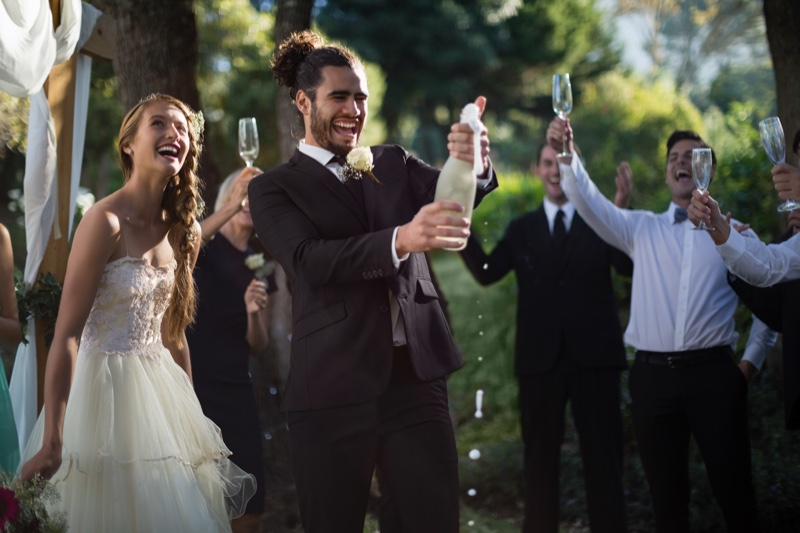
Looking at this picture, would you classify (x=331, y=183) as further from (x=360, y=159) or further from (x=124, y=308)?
(x=124, y=308)

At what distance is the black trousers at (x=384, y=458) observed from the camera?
3137 mm

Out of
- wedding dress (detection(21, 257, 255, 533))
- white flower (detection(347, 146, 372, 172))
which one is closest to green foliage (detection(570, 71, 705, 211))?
wedding dress (detection(21, 257, 255, 533))

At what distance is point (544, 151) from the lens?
230 inches

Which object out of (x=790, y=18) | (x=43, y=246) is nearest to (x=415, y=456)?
(x=43, y=246)

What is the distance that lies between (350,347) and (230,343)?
74.7 inches

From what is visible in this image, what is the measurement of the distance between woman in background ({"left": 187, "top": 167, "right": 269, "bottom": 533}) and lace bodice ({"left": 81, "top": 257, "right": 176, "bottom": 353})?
1.21m

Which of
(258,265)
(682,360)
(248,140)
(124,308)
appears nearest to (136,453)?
(124,308)

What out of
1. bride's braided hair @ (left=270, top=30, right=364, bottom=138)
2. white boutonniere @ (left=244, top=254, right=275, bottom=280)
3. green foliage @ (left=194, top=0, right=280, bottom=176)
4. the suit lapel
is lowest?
the suit lapel

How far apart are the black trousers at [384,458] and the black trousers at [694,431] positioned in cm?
190

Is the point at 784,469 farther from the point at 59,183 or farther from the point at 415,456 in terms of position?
the point at 59,183

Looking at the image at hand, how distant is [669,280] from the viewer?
16.2ft

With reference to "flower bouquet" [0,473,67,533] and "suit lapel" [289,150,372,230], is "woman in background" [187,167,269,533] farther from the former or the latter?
"flower bouquet" [0,473,67,533]

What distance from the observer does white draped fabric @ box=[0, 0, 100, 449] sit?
4148 mm

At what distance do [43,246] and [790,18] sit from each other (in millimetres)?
4311
